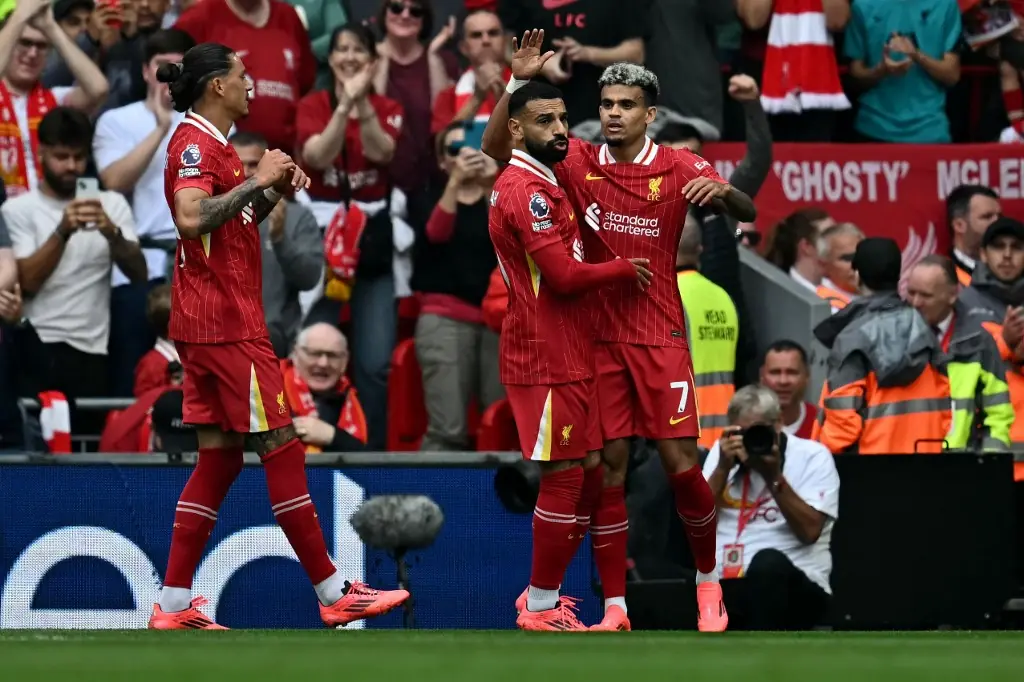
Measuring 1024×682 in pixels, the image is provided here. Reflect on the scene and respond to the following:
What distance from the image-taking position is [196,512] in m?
8.27

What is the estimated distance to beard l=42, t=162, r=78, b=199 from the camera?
11094mm

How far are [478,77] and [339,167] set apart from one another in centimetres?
96

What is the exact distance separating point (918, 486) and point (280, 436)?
9.90 feet

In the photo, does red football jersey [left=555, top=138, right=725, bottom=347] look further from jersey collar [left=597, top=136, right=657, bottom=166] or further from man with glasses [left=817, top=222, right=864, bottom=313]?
man with glasses [left=817, top=222, right=864, bottom=313]

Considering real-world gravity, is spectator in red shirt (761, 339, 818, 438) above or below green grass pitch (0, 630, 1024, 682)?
above

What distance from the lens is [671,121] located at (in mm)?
11828

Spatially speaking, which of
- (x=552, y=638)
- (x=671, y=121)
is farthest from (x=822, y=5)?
(x=552, y=638)

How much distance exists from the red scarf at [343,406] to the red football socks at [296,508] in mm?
2140

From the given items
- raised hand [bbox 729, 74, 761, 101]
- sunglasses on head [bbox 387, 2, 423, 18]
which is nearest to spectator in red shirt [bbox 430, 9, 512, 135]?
sunglasses on head [bbox 387, 2, 423, 18]

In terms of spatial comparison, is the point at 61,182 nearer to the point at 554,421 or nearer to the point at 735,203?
the point at 554,421

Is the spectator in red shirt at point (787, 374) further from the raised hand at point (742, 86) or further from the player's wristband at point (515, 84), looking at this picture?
the player's wristband at point (515, 84)

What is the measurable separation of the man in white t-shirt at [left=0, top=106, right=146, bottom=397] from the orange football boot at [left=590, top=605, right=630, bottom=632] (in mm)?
3806

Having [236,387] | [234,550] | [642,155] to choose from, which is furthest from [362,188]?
[236,387]

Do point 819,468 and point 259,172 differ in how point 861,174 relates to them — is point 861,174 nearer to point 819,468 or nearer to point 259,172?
point 819,468
